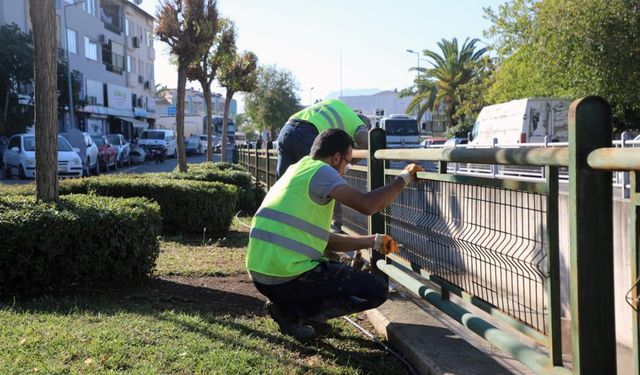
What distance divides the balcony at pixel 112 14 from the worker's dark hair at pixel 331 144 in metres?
49.7

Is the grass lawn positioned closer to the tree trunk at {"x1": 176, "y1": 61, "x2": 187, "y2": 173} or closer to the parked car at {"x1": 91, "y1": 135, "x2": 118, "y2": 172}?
the tree trunk at {"x1": 176, "y1": 61, "x2": 187, "y2": 173}

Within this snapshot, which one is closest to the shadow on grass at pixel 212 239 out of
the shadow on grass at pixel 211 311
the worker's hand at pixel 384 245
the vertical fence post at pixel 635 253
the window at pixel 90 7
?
the shadow on grass at pixel 211 311

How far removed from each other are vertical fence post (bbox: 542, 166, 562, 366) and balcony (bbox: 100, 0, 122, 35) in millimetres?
51336

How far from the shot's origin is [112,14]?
51.9 metres

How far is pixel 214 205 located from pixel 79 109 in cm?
3348

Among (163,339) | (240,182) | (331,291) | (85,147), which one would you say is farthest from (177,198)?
(85,147)

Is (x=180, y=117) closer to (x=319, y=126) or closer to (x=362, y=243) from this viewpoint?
(x=319, y=126)

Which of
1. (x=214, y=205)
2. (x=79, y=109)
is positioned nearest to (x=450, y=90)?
(x=79, y=109)

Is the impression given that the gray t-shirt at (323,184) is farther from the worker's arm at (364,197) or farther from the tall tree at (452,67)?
the tall tree at (452,67)

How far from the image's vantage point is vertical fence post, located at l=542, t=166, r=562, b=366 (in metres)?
2.66

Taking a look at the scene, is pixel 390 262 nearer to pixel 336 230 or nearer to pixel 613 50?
pixel 336 230

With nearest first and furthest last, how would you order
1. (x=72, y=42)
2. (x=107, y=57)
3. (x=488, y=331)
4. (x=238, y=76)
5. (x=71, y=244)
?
1. (x=488, y=331)
2. (x=71, y=244)
3. (x=238, y=76)
4. (x=72, y=42)
5. (x=107, y=57)

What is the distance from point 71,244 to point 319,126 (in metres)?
2.18

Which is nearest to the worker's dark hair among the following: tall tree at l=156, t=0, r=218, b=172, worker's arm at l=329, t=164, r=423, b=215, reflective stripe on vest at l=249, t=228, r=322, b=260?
worker's arm at l=329, t=164, r=423, b=215
